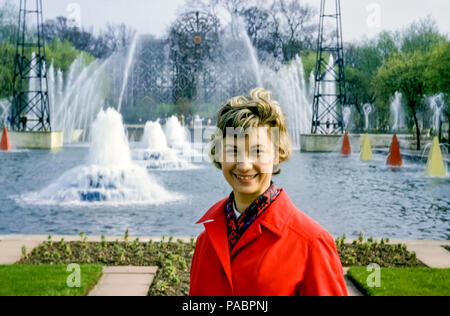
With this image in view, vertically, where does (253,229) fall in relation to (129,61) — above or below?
below

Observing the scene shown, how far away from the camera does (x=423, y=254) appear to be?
6.45 metres

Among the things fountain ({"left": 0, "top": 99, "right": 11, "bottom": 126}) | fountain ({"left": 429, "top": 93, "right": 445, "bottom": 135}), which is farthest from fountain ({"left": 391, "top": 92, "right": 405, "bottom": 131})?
fountain ({"left": 0, "top": 99, "right": 11, "bottom": 126})

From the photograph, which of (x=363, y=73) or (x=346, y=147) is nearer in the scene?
(x=346, y=147)

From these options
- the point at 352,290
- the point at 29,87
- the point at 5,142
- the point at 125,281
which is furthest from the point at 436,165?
the point at 29,87

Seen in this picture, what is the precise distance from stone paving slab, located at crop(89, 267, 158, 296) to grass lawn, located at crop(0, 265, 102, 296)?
0.31 feet

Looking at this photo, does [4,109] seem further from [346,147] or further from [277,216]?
[277,216]

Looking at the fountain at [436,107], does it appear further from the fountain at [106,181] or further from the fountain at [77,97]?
the fountain at [106,181]

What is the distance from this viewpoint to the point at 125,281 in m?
5.30

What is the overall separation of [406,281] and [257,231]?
3.96 m

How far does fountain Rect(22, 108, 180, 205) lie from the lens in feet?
34.3

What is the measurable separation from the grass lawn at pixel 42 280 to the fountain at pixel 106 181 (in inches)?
183

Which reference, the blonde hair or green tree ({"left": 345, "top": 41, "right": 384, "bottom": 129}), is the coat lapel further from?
green tree ({"left": 345, "top": 41, "right": 384, "bottom": 129})

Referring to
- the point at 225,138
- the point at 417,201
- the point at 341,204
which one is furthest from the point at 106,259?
the point at 417,201

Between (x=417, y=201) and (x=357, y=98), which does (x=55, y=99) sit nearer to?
(x=357, y=98)
